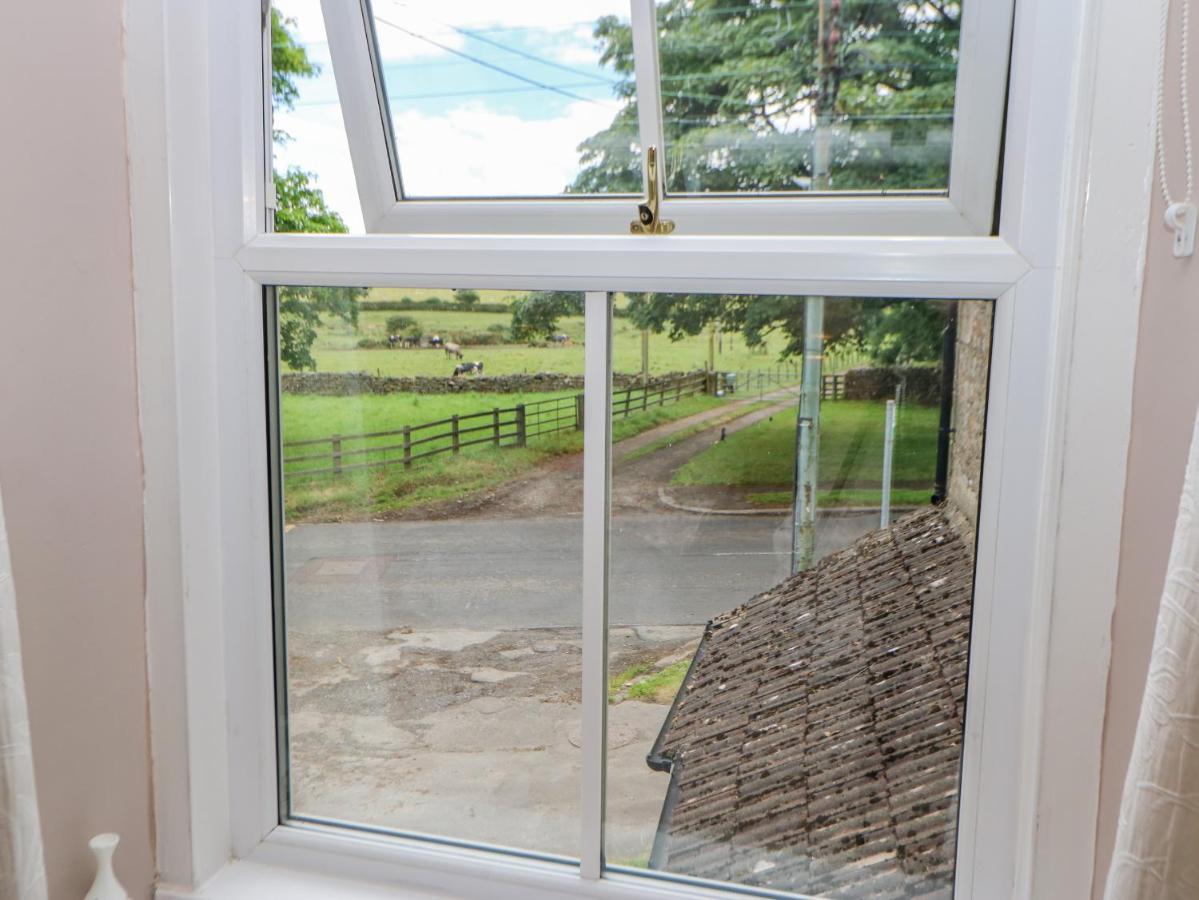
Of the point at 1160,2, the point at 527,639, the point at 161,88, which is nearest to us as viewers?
the point at 1160,2

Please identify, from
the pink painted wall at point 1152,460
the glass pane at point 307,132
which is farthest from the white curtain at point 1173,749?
the glass pane at point 307,132

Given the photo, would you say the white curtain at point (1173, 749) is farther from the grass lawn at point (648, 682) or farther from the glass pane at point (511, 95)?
the glass pane at point (511, 95)

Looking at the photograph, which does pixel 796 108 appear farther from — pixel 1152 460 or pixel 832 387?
pixel 1152 460

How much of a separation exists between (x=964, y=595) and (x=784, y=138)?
61 centimetres

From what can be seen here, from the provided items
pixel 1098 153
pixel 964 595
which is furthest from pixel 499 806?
pixel 1098 153

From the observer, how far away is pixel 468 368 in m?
1.38

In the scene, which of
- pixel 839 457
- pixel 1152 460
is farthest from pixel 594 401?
pixel 1152 460

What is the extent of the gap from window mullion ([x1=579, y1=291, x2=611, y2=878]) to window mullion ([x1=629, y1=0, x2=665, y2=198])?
22 centimetres

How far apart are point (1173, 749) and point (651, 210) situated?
0.87 meters

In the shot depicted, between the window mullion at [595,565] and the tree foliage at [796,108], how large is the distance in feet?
0.22

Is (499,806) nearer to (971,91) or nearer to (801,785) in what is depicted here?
(801,785)

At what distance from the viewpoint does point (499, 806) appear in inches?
56.4

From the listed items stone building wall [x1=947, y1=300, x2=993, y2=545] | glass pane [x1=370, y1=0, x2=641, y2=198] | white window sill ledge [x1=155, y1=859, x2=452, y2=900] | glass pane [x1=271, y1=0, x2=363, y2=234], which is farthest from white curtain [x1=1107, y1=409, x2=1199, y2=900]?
glass pane [x1=271, y1=0, x2=363, y2=234]

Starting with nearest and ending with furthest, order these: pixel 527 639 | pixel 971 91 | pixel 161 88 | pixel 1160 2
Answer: pixel 1160 2
pixel 971 91
pixel 161 88
pixel 527 639
